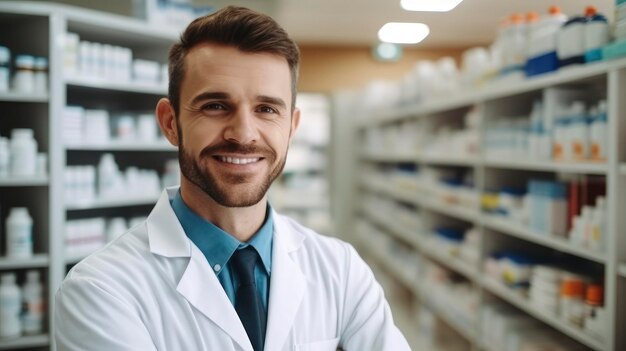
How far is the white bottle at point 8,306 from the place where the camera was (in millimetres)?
2541

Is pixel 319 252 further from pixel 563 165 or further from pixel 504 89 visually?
pixel 504 89

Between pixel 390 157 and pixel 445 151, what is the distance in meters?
1.54

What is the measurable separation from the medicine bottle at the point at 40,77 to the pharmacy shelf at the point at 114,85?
107 millimetres

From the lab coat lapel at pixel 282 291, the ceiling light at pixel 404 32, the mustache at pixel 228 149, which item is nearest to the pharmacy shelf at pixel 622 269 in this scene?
the ceiling light at pixel 404 32

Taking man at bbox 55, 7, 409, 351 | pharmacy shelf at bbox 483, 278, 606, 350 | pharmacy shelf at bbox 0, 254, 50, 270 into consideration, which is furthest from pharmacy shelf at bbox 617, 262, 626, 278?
pharmacy shelf at bbox 0, 254, 50, 270

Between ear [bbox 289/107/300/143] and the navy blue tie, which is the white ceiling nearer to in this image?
ear [bbox 289/107/300/143]

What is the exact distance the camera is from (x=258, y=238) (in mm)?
1277

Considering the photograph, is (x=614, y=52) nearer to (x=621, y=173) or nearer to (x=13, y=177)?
(x=621, y=173)

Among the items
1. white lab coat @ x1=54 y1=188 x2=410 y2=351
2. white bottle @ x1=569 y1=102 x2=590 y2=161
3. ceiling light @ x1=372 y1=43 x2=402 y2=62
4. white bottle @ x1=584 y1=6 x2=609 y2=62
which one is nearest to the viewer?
white lab coat @ x1=54 y1=188 x2=410 y2=351

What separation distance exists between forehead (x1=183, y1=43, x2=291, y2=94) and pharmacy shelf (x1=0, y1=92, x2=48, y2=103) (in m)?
1.82

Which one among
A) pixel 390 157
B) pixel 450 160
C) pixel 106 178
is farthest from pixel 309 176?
pixel 106 178

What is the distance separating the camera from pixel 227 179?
116 centimetres

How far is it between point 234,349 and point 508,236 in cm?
240

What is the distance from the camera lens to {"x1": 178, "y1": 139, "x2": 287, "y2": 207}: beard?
114 centimetres
